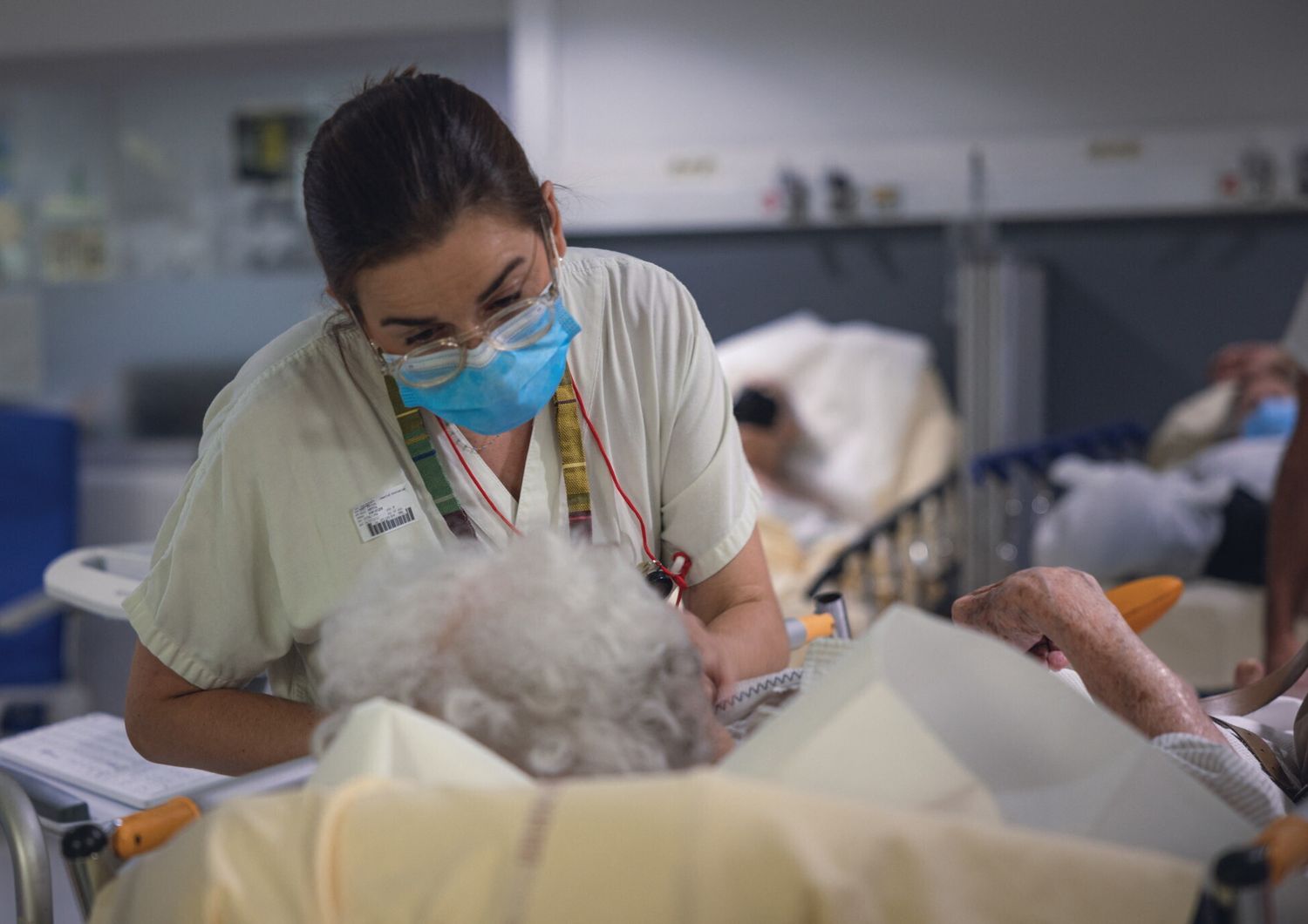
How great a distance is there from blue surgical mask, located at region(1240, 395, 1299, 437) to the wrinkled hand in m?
2.89

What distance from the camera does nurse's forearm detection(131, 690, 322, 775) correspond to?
132cm

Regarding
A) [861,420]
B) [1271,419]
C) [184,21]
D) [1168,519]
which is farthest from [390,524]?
[184,21]

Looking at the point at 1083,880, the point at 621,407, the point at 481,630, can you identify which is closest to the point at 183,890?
the point at 481,630

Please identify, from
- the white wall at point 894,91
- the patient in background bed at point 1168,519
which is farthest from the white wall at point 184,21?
the patient in background bed at point 1168,519

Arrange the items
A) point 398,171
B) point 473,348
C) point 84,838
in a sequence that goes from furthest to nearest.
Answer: point 473,348 < point 398,171 < point 84,838

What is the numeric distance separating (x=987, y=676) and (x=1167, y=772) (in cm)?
14

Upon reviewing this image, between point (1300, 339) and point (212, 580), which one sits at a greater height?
point (1300, 339)

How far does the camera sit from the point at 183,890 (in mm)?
773

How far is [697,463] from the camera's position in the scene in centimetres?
159

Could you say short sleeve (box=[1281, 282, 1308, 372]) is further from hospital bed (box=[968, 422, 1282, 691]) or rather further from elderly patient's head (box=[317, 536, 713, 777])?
elderly patient's head (box=[317, 536, 713, 777])

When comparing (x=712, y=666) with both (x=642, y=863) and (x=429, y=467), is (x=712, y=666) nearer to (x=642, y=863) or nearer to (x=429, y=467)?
(x=642, y=863)

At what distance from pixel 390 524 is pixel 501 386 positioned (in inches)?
8.6

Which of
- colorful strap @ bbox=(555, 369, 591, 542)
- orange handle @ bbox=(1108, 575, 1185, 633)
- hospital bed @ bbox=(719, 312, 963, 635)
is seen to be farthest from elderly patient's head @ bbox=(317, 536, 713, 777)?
A: hospital bed @ bbox=(719, 312, 963, 635)

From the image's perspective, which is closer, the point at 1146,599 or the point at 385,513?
the point at 385,513
